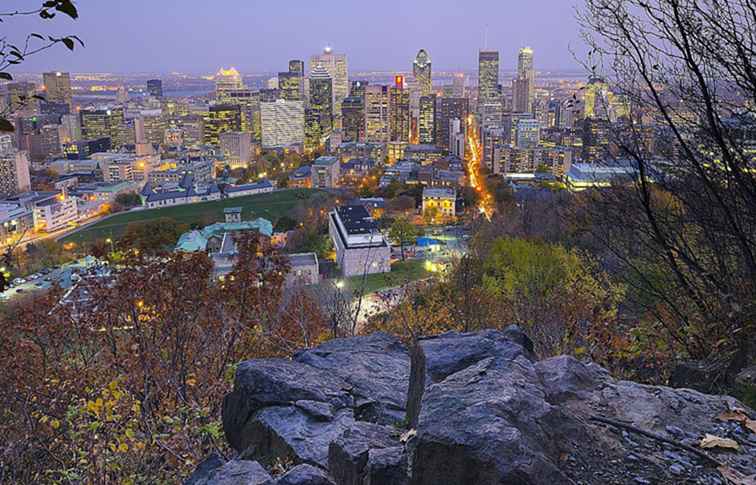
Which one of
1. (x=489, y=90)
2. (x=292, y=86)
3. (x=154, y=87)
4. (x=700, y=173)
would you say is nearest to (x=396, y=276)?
(x=700, y=173)

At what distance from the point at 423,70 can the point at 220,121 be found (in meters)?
30.7

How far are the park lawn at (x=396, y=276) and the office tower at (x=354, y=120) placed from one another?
39.8 meters

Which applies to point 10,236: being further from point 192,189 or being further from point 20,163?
point 20,163

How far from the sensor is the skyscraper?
59.1 meters

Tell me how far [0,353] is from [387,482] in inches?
156

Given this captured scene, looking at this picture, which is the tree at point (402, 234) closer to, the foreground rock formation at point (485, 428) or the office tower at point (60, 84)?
the foreground rock formation at point (485, 428)

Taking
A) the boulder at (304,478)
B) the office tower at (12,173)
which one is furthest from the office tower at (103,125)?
the boulder at (304,478)

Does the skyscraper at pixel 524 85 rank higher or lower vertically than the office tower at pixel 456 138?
higher

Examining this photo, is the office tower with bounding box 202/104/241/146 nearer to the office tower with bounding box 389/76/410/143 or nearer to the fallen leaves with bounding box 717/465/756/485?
the office tower with bounding box 389/76/410/143

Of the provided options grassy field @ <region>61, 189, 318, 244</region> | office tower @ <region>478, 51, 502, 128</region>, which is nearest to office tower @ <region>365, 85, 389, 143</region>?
office tower @ <region>478, 51, 502, 128</region>

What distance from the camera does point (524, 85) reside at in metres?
59.1

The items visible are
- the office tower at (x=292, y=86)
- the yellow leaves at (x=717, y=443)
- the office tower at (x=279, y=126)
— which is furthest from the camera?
the office tower at (x=292, y=86)

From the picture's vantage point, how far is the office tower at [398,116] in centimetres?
5650

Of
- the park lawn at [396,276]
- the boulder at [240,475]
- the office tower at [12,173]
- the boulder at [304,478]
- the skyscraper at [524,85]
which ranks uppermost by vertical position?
the skyscraper at [524,85]
